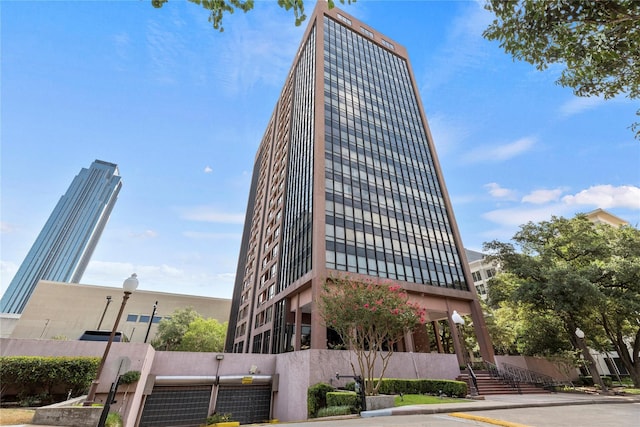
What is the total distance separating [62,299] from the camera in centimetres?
7144

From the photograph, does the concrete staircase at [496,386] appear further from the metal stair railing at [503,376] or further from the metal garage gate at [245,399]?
the metal garage gate at [245,399]

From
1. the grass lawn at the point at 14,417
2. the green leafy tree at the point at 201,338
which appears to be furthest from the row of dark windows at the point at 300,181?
the green leafy tree at the point at 201,338

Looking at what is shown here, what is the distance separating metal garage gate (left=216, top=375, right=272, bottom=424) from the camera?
823 inches

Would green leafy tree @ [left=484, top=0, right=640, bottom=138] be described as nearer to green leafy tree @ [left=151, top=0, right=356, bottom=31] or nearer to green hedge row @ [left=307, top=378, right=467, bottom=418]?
Answer: green leafy tree @ [left=151, top=0, right=356, bottom=31]

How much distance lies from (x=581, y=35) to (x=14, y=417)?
2248cm

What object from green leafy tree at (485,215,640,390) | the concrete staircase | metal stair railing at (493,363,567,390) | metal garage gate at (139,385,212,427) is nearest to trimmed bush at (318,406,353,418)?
metal garage gate at (139,385,212,427)

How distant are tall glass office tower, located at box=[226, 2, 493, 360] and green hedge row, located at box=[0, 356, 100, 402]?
1439 centimetres

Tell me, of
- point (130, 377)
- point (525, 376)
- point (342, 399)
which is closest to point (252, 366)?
point (130, 377)

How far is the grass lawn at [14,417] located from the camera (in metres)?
8.93

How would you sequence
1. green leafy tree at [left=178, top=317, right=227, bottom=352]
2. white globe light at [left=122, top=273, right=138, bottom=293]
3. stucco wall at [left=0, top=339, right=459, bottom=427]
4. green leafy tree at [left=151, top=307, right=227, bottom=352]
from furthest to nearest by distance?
green leafy tree at [left=151, top=307, right=227, bottom=352], green leafy tree at [left=178, top=317, right=227, bottom=352], stucco wall at [left=0, top=339, right=459, bottom=427], white globe light at [left=122, top=273, right=138, bottom=293]

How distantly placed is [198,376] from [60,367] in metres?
8.71

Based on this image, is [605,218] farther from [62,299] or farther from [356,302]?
[62,299]

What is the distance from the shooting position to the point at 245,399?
70.7ft

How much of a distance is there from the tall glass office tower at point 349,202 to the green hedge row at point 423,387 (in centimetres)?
573
